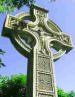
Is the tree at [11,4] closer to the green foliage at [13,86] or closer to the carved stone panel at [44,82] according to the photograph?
the carved stone panel at [44,82]

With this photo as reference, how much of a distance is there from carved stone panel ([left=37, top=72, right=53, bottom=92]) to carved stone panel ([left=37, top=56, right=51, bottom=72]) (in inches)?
8.5

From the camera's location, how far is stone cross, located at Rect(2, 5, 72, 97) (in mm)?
6016

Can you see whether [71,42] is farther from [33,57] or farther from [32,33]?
[33,57]

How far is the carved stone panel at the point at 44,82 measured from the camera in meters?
5.94

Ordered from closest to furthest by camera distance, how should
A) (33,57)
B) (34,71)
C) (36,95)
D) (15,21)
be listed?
(36,95), (34,71), (33,57), (15,21)

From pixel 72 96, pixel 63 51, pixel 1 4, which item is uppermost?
pixel 1 4

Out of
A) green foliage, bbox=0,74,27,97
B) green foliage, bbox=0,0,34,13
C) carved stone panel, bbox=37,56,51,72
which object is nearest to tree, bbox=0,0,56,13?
green foliage, bbox=0,0,34,13

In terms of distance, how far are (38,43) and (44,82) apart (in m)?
1.78

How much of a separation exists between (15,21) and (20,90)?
39.0ft

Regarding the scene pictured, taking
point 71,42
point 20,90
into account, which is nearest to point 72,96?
point 20,90

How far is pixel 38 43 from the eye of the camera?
23.8 ft

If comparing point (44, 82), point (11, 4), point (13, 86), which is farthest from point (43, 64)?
point (13, 86)

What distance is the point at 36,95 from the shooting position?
220 inches

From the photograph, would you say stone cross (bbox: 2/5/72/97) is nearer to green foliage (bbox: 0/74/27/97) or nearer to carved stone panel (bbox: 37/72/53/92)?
carved stone panel (bbox: 37/72/53/92)
